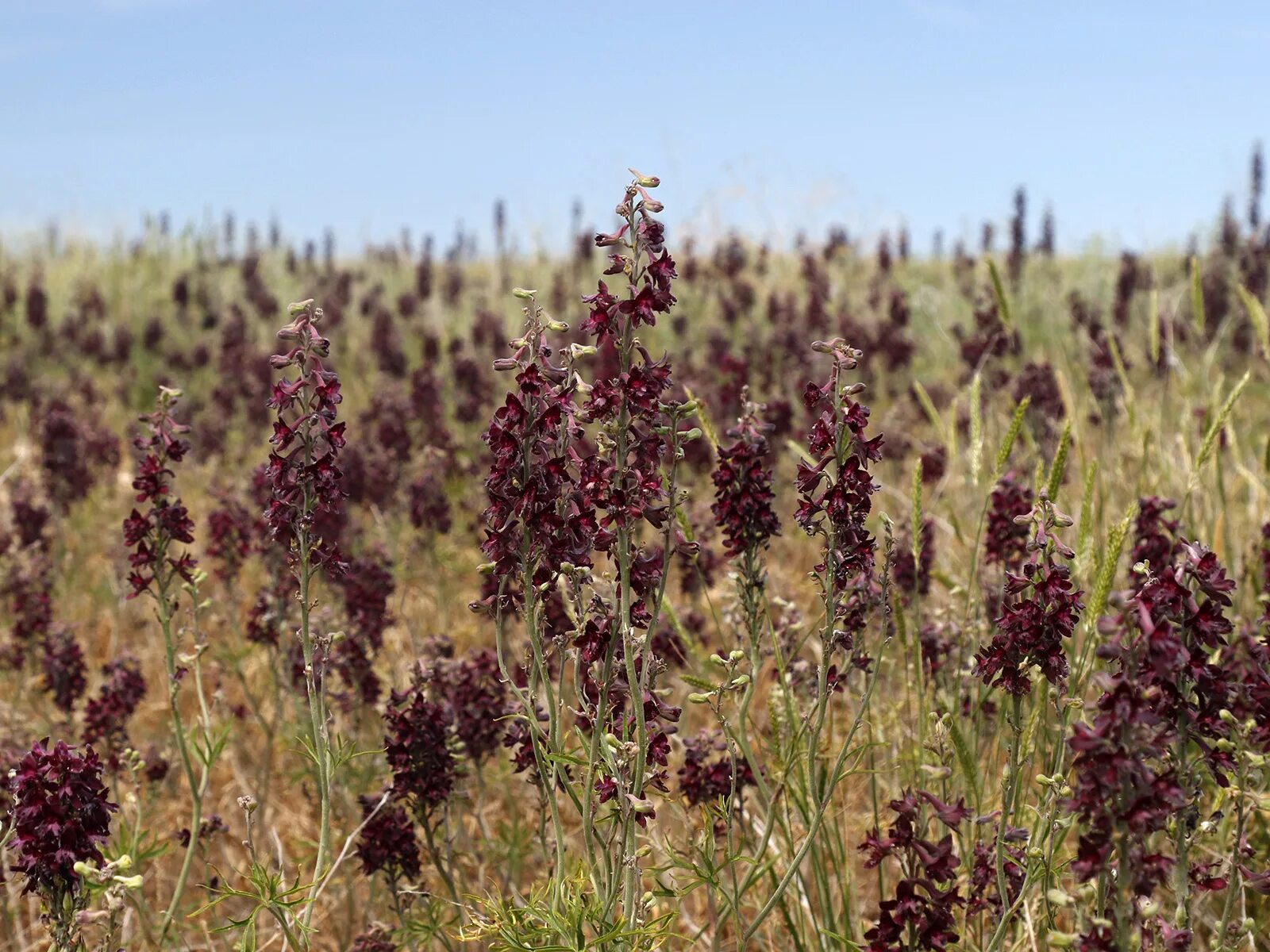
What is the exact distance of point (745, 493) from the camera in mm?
2949

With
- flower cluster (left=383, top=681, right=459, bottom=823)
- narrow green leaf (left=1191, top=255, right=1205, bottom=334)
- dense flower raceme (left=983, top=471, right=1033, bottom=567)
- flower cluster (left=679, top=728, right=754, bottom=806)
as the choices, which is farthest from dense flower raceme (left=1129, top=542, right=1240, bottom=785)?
narrow green leaf (left=1191, top=255, right=1205, bottom=334)

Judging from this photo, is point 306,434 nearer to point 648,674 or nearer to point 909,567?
point 648,674

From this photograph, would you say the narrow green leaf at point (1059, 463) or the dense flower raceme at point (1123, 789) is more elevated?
the narrow green leaf at point (1059, 463)

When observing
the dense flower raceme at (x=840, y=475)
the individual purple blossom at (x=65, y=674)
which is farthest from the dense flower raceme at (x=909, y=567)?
the individual purple blossom at (x=65, y=674)

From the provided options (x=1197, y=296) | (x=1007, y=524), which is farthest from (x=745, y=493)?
(x=1197, y=296)

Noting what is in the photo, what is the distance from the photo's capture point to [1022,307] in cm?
1584

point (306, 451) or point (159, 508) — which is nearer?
point (306, 451)

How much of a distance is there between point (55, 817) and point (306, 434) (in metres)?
1.00

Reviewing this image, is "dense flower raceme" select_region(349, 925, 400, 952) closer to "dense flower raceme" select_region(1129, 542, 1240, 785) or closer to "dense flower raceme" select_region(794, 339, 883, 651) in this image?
"dense flower raceme" select_region(794, 339, 883, 651)

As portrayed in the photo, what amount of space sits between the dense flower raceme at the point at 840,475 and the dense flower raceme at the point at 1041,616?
1.08 feet

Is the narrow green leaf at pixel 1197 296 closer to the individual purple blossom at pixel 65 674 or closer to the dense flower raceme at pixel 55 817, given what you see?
the dense flower raceme at pixel 55 817

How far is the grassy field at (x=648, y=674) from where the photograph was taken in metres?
2.39

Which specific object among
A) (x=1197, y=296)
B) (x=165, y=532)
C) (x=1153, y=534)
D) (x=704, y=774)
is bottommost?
(x=704, y=774)


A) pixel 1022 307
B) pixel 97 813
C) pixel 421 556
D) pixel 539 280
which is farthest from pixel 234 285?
pixel 97 813
